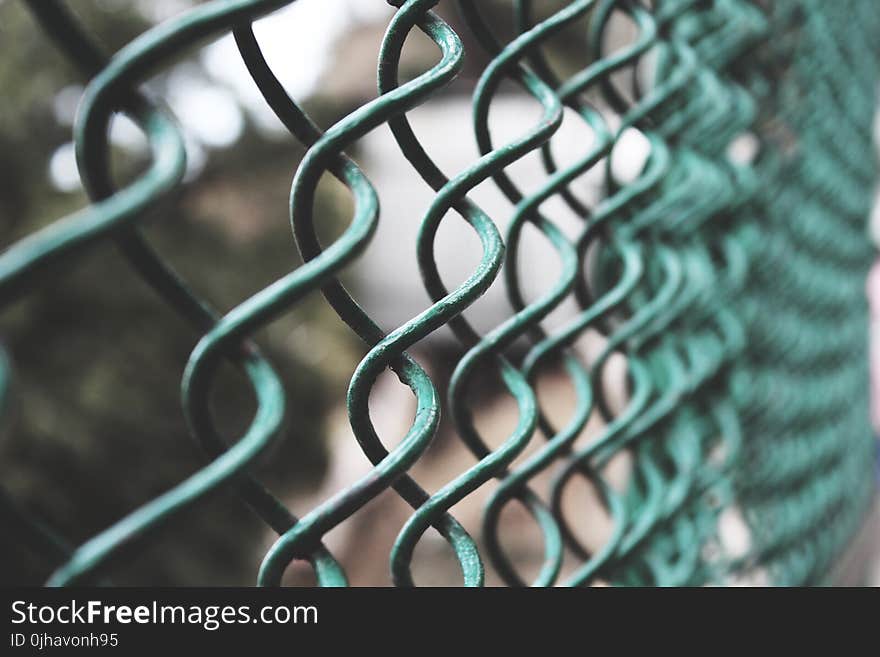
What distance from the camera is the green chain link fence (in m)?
0.24

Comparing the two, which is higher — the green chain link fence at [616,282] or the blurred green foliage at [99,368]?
the blurred green foliage at [99,368]

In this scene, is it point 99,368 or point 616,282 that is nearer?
point 616,282

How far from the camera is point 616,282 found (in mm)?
683

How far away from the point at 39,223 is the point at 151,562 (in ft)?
2.96

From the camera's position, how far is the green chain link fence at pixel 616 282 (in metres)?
0.24

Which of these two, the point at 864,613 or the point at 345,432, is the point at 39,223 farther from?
the point at 864,613

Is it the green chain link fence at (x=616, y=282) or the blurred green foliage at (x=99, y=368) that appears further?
the blurred green foliage at (x=99, y=368)

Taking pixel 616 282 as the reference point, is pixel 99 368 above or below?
above

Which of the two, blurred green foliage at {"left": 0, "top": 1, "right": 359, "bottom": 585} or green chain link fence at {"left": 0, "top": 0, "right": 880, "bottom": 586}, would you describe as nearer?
green chain link fence at {"left": 0, "top": 0, "right": 880, "bottom": 586}

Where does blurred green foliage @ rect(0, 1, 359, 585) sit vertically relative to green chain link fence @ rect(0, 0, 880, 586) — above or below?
above

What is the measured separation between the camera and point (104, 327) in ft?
6.77

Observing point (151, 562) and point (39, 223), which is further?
point (151, 562)

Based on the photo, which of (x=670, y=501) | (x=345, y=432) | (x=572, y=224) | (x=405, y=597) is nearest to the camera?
(x=405, y=597)

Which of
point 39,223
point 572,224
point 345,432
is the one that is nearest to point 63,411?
point 39,223
